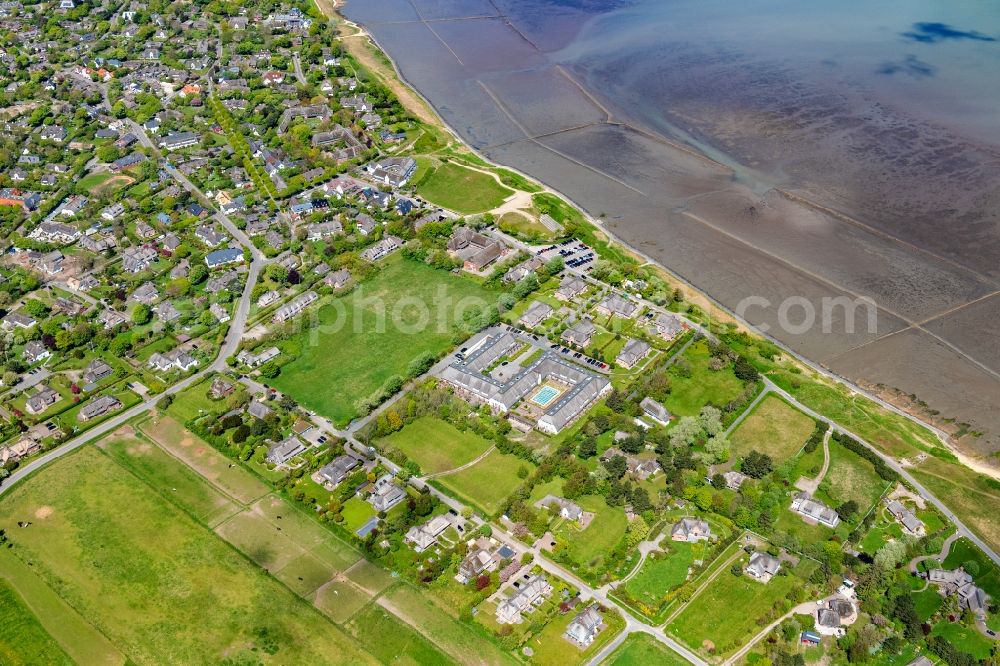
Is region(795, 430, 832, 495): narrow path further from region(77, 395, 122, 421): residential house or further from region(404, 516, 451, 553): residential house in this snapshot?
region(77, 395, 122, 421): residential house

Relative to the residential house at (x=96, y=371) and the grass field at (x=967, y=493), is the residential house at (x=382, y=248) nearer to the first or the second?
the residential house at (x=96, y=371)

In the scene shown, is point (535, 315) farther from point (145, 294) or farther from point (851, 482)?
point (145, 294)

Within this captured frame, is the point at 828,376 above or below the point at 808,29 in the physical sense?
below

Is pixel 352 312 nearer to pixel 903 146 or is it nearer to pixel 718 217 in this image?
pixel 718 217

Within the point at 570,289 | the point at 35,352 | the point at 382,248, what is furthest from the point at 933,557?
the point at 35,352

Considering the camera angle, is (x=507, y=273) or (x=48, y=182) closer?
(x=507, y=273)

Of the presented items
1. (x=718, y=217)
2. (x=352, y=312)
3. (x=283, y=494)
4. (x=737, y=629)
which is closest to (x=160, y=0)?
(x=352, y=312)

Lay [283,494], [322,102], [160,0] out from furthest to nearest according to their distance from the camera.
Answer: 1. [160,0]
2. [322,102]
3. [283,494]
